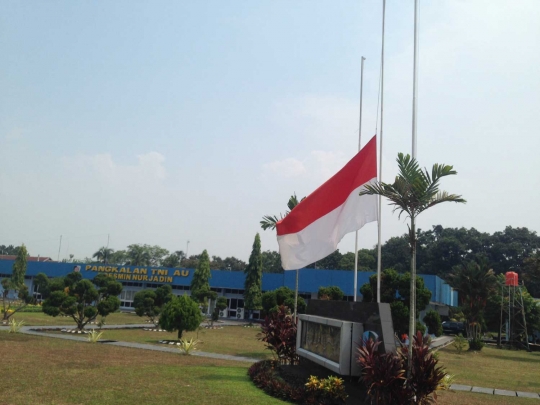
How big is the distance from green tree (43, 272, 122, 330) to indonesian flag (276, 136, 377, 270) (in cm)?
1906

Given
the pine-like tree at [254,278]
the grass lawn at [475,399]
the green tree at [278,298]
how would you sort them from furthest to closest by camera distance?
1. the pine-like tree at [254,278]
2. the green tree at [278,298]
3. the grass lawn at [475,399]

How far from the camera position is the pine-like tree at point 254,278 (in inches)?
2039

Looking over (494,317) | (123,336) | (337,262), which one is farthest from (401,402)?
(337,262)

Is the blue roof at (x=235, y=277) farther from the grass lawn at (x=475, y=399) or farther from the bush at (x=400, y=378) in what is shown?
the bush at (x=400, y=378)

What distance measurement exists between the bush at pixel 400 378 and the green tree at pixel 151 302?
92.7ft

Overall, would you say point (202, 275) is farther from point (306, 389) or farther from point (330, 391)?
point (330, 391)

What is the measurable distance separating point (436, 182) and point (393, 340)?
3476 millimetres

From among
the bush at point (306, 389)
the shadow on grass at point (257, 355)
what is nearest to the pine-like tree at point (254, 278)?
the shadow on grass at point (257, 355)

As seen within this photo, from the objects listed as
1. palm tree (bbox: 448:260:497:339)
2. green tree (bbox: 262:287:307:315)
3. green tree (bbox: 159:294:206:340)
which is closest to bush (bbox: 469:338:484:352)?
palm tree (bbox: 448:260:497:339)

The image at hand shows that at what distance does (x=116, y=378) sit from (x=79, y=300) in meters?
18.2

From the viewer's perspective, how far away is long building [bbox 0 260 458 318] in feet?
165

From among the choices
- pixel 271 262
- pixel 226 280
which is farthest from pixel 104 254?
pixel 226 280

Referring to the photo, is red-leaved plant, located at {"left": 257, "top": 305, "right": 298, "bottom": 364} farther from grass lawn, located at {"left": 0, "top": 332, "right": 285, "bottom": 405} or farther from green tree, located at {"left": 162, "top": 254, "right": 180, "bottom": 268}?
green tree, located at {"left": 162, "top": 254, "right": 180, "bottom": 268}

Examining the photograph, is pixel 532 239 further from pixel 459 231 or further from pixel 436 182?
pixel 436 182
